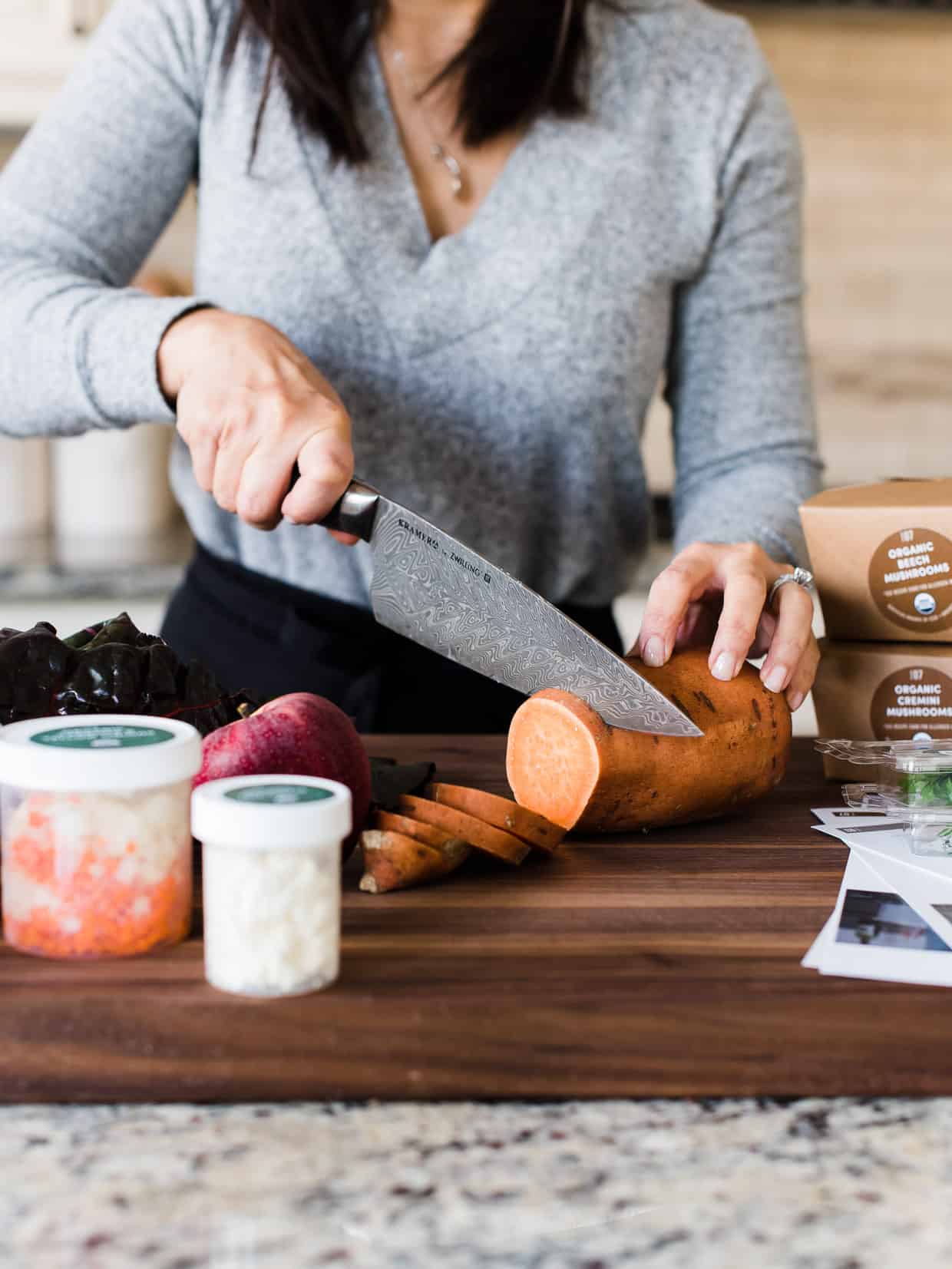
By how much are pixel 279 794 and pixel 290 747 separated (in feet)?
0.57

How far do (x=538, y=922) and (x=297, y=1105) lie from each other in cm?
23

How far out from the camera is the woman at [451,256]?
4.43 ft

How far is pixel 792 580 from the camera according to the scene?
1.14 metres

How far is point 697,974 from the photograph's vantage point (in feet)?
2.32

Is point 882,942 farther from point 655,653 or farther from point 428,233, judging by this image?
point 428,233

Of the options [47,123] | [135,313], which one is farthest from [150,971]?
[47,123]

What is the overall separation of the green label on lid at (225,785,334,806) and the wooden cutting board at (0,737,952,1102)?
0.10m

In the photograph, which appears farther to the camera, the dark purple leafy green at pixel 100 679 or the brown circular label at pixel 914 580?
the brown circular label at pixel 914 580

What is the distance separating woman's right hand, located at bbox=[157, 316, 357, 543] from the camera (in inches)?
38.5

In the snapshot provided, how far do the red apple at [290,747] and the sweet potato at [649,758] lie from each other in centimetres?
16

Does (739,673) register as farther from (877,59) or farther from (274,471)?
(877,59)

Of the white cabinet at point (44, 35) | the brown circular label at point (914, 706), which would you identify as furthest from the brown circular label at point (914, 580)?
the white cabinet at point (44, 35)

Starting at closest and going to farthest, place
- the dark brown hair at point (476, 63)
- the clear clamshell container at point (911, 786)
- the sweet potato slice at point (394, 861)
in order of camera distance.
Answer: the sweet potato slice at point (394, 861), the clear clamshell container at point (911, 786), the dark brown hair at point (476, 63)

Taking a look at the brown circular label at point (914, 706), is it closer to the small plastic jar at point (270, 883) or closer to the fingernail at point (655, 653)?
the fingernail at point (655, 653)
